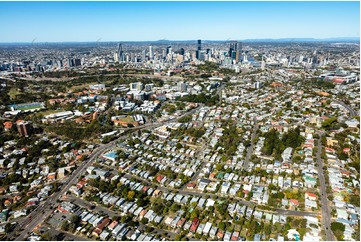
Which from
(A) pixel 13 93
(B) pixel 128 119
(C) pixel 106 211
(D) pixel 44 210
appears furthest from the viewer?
(A) pixel 13 93

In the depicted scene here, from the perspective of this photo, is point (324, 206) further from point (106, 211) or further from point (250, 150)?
point (106, 211)

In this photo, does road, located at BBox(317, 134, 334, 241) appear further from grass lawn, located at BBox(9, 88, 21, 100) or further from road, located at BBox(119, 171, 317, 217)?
grass lawn, located at BBox(9, 88, 21, 100)

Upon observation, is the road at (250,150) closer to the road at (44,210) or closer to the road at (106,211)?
the road at (106,211)

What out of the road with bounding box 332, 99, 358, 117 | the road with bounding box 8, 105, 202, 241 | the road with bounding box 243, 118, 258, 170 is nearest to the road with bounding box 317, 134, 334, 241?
the road with bounding box 243, 118, 258, 170

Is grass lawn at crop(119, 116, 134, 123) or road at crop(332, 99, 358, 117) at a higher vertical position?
road at crop(332, 99, 358, 117)

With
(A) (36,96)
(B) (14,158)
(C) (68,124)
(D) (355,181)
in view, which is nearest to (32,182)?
(B) (14,158)

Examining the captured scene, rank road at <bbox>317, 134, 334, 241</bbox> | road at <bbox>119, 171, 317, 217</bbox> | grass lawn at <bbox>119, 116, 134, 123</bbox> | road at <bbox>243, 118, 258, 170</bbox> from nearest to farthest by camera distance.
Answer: road at <bbox>317, 134, 334, 241</bbox> < road at <bbox>119, 171, 317, 217</bbox> < road at <bbox>243, 118, 258, 170</bbox> < grass lawn at <bbox>119, 116, 134, 123</bbox>

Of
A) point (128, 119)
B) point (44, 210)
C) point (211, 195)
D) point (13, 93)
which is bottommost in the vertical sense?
point (44, 210)

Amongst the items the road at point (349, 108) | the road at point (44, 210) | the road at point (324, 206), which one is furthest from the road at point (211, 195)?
the road at point (349, 108)

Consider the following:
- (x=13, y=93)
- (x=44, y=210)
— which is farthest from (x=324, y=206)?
(x=13, y=93)

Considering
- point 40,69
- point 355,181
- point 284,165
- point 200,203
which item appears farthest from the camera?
point 40,69

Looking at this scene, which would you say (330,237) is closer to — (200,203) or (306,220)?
(306,220)
